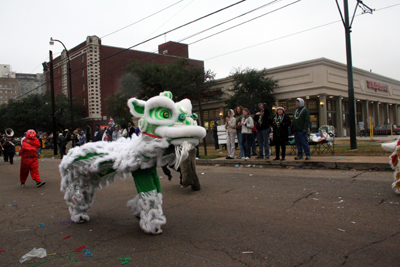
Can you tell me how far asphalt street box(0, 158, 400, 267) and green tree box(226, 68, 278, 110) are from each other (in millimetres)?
18338

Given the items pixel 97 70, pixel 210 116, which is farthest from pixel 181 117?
pixel 97 70

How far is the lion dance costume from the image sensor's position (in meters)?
3.40

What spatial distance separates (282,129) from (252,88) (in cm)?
1635

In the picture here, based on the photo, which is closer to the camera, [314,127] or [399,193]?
[399,193]

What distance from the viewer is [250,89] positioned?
2498 cm

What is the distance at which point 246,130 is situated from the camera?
1014 centimetres

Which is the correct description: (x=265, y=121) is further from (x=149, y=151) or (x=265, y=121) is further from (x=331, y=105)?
(x=331, y=105)

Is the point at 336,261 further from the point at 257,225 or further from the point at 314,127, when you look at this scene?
the point at 314,127

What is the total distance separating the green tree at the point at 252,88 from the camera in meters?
24.4

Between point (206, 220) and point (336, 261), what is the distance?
1.88 m

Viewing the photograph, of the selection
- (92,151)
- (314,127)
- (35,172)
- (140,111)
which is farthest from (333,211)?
(314,127)

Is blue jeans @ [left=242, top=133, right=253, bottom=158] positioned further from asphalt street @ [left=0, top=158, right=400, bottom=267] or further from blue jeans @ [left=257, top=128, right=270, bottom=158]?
asphalt street @ [left=0, top=158, right=400, bottom=267]

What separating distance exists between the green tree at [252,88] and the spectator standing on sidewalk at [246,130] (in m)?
14.1

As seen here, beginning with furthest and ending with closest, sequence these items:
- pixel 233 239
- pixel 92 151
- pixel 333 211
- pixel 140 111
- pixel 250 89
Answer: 1. pixel 250 89
2. pixel 333 211
3. pixel 92 151
4. pixel 140 111
5. pixel 233 239
